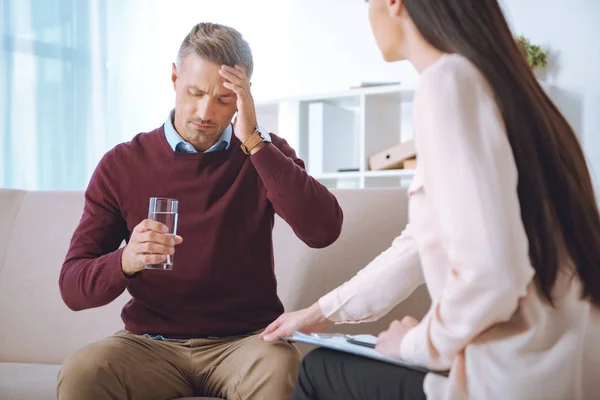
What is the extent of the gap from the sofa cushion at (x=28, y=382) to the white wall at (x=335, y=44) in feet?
9.77

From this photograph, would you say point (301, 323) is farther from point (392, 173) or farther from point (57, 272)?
point (392, 173)

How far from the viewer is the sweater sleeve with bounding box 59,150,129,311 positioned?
1658 mm

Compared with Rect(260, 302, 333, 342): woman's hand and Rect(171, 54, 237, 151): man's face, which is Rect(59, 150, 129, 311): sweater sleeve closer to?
Rect(171, 54, 237, 151): man's face

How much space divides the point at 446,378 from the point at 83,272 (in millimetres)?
977

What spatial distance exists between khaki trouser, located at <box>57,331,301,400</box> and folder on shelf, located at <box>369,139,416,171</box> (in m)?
2.52

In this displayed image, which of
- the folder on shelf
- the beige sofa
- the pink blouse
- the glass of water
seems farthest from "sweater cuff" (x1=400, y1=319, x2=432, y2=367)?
the folder on shelf

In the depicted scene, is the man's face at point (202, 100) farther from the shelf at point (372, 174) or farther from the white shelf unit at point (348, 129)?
the white shelf unit at point (348, 129)

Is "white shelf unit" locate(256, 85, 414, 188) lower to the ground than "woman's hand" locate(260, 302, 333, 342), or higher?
higher

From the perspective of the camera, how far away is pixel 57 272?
2.25 m

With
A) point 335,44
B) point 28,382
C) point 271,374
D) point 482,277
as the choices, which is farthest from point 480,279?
point 335,44

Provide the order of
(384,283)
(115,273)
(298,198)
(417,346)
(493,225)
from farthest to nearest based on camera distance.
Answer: (298,198)
(115,273)
(384,283)
(417,346)
(493,225)

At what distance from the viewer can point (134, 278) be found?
1.77m

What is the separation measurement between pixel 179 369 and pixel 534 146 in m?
0.99

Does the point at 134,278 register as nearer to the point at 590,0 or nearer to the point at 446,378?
the point at 446,378
